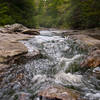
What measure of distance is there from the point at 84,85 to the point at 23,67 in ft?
7.79

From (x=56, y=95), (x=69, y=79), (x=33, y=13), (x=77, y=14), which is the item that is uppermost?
(x=33, y=13)

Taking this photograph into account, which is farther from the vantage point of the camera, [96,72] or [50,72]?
[50,72]

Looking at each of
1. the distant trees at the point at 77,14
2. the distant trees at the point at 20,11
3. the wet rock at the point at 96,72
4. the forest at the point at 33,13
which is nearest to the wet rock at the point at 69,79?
the wet rock at the point at 96,72

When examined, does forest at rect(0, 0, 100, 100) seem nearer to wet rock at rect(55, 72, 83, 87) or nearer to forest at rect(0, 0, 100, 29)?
wet rock at rect(55, 72, 83, 87)

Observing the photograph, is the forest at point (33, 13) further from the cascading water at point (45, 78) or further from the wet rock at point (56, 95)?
the wet rock at point (56, 95)

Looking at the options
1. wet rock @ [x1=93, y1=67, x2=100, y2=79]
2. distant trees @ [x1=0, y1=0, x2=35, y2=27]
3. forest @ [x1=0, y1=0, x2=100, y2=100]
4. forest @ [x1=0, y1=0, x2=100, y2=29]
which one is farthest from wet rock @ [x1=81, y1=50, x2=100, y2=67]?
distant trees @ [x1=0, y1=0, x2=35, y2=27]

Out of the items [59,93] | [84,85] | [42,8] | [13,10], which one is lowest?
[84,85]

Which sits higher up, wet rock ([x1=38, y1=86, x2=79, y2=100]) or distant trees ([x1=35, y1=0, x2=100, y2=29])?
distant trees ([x1=35, y1=0, x2=100, y2=29])

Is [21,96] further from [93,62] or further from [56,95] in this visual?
[93,62]

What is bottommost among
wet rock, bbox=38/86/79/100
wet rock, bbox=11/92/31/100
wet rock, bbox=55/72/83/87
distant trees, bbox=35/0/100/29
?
wet rock, bbox=55/72/83/87

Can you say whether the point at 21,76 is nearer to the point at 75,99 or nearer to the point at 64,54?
the point at 75,99

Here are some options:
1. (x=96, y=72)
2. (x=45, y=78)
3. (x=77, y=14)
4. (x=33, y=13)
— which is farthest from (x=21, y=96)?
(x=77, y=14)

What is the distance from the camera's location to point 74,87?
3.74 meters

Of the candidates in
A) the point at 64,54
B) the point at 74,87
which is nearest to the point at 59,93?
the point at 74,87
